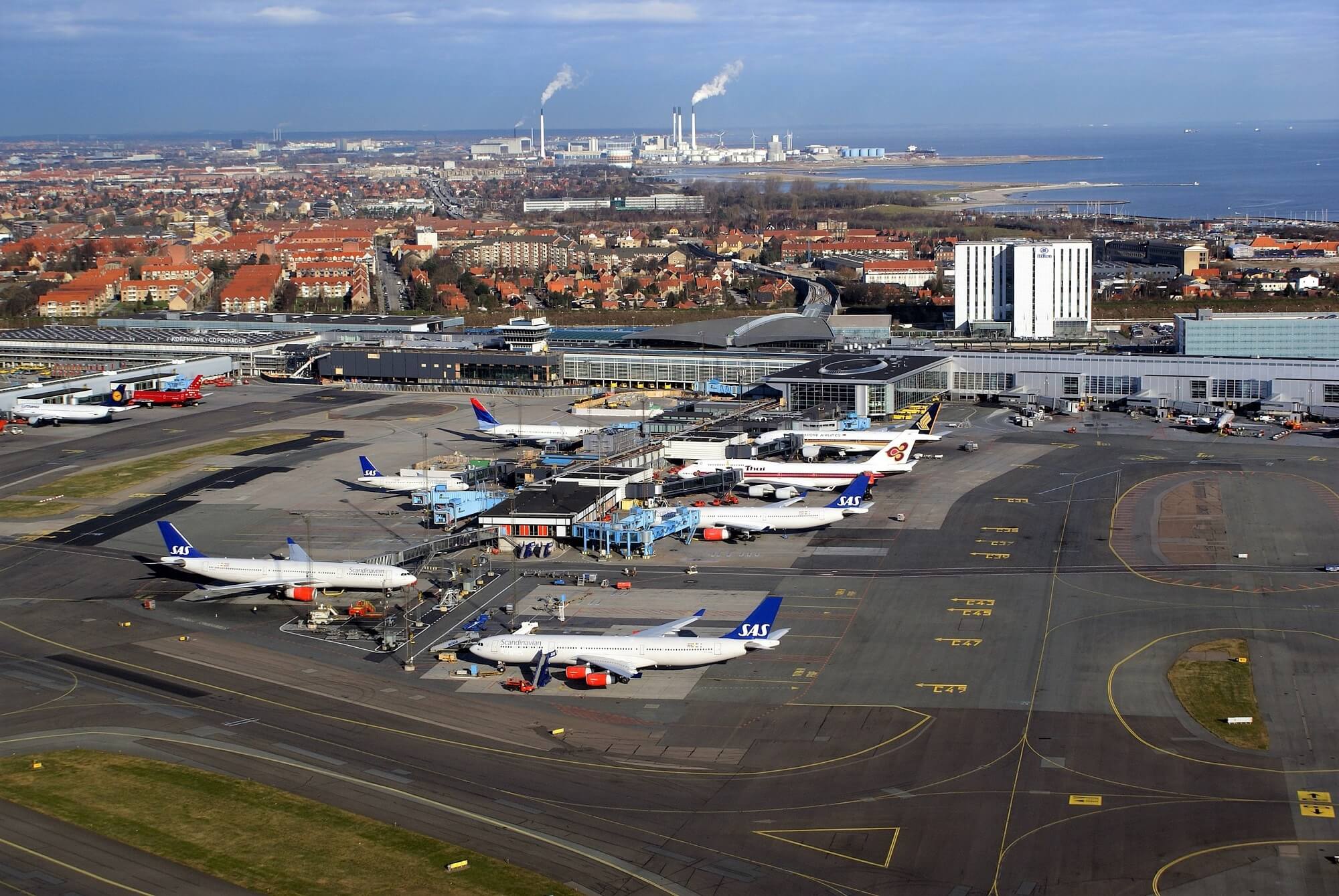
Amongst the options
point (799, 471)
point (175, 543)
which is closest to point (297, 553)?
point (175, 543)

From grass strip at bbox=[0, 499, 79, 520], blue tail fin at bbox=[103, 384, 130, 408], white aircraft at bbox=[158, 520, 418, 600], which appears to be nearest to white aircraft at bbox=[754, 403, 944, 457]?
white aircraft at bbox=[158, 520, 418, 600]

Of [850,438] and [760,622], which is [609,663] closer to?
[760,622]

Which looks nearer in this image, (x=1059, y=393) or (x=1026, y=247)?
(x=1059, y=393)

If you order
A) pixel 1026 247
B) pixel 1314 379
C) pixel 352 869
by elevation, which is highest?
pixel 1026 247

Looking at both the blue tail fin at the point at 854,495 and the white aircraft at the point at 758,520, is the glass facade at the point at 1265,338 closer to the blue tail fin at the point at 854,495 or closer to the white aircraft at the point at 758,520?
the blue tail fin at the point at 854,495

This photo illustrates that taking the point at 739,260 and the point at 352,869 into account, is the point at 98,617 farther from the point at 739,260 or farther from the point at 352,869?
the point at 739,260

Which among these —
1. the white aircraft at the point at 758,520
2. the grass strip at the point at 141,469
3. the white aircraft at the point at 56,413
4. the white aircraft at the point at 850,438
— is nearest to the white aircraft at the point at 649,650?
the white aircraft at the point at 758,520

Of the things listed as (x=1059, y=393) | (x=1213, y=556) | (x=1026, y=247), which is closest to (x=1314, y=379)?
(x=1059, y=393)
